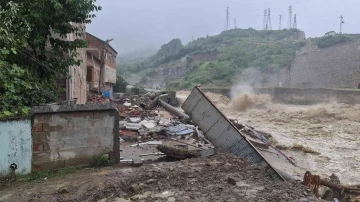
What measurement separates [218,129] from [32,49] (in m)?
5.79

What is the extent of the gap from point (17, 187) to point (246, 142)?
5.26 meters

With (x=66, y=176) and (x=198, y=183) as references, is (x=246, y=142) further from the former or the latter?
(x=66, y=176)

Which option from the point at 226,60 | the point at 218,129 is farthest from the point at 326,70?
the point at 218,129

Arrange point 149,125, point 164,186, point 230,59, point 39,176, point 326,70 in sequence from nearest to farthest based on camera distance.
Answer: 1. point 164,186
2. point 39,176
3. point 149,125
4. point 326,70
5. point 230,59

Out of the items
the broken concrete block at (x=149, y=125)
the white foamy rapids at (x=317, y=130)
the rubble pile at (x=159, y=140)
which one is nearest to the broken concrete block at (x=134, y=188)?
the rubble pile at (x=159, y=140)

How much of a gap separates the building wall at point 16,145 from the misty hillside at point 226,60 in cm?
4477

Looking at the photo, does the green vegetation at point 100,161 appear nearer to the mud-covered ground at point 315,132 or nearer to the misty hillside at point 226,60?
the mud-covered ground at point 315,132

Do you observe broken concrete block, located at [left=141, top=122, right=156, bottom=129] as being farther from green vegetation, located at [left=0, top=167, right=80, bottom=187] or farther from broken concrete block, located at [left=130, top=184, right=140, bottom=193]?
broken concrete block, located at [left=130, top=184, right=140, bottom=193]

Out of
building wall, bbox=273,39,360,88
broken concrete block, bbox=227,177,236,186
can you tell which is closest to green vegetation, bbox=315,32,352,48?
building wall, bbox=273,39,360,88

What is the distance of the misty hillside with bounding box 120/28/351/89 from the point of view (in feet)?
183

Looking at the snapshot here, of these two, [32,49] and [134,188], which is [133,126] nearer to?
[32,49]

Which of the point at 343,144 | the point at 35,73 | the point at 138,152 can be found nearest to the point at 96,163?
the point at 138,152

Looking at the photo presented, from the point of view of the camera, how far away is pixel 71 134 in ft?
21.7

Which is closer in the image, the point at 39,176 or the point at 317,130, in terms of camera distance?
the point at 39,176
